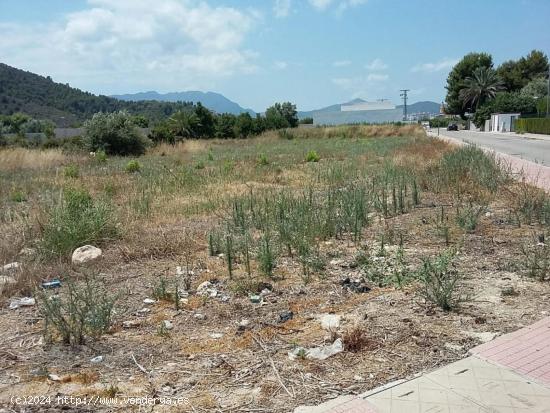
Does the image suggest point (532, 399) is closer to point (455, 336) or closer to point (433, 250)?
point (455, 336)

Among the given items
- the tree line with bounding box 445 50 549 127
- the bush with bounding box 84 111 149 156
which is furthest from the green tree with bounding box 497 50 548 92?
the bush with bounding box 84 111 149 156

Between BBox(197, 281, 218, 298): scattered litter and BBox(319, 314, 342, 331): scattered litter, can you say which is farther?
BBox(197, 281, 218, 298): scattered litter

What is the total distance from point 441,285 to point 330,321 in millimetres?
1077

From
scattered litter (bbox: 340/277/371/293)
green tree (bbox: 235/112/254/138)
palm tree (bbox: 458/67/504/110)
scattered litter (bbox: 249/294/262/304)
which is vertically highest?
palm tree (bbox: 458/67/504/110)

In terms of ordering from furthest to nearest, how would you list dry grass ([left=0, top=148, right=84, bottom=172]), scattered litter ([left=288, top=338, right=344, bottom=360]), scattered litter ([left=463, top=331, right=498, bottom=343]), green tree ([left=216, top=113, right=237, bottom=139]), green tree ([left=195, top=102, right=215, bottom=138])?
green tree ([left=216, top=113, right=237, bottom=139])
green tree ([left=195, top=102, right=215, bottom=138])
dry grass ([left=0, top=148, right=84, bottom=172])
scattered litter ([left=463, top=331, right=498, bottom=343])
scattered litter ([left=288, top=338, right=344, bottom=360])

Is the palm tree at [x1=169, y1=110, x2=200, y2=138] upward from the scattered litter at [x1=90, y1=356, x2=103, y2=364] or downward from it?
upward

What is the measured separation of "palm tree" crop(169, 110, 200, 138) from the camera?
46.8 m

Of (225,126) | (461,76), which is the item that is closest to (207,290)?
(225,126)

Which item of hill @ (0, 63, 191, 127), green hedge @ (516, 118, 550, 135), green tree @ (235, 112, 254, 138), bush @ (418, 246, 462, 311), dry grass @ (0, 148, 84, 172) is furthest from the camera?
hill @ (0, 63, 191, 127)

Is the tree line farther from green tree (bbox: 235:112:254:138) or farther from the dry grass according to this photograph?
the dry grass

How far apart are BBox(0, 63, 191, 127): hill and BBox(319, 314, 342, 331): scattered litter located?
97.5 m

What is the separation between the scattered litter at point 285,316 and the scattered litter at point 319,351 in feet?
1.97

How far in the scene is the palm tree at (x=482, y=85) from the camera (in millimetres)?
81375

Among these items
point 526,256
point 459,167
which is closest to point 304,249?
point 526,256
